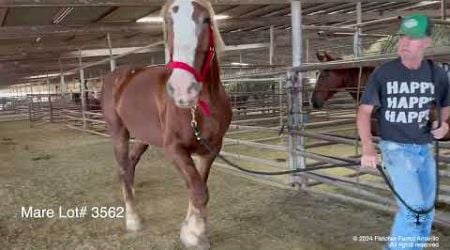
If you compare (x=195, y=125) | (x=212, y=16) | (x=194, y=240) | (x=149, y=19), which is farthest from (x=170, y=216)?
(x=149, y=19)

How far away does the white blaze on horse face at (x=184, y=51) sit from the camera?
225 centimetres

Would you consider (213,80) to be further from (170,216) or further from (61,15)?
(61,15)

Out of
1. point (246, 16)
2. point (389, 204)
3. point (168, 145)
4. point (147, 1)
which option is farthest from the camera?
point (246, 16)

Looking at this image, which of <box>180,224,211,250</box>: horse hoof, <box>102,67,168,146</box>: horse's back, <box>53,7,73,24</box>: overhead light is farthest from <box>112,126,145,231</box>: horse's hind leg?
<box>53,7,73,24</box>: overhead light

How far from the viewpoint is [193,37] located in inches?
92.3

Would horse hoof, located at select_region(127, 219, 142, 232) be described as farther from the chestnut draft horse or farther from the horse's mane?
the horse's mane

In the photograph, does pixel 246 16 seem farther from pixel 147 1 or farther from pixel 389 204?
pixel 389 204

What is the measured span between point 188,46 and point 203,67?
184 mm

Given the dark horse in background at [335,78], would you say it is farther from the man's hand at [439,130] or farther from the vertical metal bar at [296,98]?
the man's hand at [439,130]

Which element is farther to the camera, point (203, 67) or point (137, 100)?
point (137, 100)

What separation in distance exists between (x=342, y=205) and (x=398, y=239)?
1751 mm

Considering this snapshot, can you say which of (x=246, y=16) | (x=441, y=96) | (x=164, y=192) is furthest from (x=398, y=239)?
(x=246, y=16)

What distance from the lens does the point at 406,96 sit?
1.92 meters

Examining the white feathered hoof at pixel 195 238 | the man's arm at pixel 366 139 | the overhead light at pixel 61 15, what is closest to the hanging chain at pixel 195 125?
the white feathered hoof at pixel 195 238
